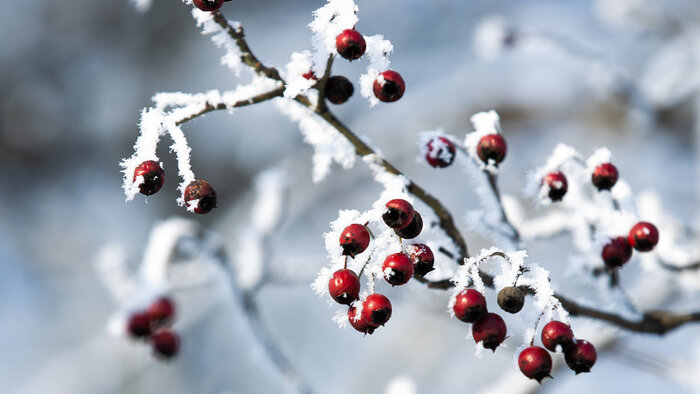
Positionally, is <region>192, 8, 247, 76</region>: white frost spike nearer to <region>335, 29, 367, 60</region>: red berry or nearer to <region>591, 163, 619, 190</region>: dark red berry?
<region>335, 29, 367, 60</region>: red berry

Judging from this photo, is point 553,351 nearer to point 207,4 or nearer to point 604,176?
point 604,176

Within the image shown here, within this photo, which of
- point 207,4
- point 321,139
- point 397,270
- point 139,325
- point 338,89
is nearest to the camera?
point 397,270

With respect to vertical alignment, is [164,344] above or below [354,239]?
below

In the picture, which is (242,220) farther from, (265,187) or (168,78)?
(168,78)

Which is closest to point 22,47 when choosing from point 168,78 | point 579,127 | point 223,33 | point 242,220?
point 168,78

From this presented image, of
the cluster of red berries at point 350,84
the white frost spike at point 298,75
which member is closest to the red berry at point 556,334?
the cluster of red berries at point 350,84

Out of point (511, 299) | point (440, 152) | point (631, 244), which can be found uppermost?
point (440, 152)

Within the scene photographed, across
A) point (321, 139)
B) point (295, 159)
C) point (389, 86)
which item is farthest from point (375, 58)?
point (295, 159)
